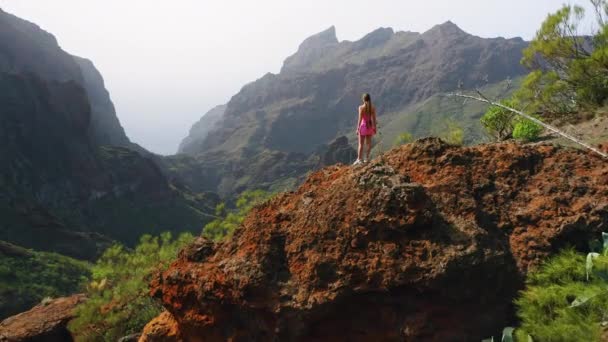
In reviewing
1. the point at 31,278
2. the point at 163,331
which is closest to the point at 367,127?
the point at 163,331

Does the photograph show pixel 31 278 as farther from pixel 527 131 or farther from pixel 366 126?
pixel 527 131

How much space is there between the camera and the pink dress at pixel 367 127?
11180 mm

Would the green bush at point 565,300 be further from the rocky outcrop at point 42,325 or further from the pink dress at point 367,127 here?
the rocky outcrop at point 42,325

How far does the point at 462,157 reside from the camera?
803cm

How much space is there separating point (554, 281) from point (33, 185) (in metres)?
145

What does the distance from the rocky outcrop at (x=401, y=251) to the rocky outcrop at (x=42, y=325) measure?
34.1ft

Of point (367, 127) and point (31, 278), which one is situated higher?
point (367, 127)

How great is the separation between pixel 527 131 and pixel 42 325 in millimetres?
18036

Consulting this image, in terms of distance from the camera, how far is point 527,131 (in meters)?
14.0

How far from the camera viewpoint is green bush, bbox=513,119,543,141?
13.8m

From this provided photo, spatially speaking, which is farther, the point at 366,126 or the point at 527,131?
the point at 527,131

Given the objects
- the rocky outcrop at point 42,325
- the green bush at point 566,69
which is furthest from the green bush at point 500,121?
the rocky outcrop at point 42,325

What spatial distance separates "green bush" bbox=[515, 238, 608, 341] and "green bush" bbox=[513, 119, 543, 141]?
27.9 feet

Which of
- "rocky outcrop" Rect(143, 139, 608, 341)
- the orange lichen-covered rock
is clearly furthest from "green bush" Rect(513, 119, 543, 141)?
the orange lichen-covered rock
